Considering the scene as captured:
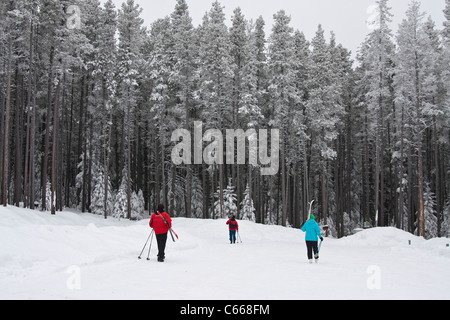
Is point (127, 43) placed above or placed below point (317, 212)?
above

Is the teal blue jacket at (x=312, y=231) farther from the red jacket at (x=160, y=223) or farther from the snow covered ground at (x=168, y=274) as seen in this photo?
the red jacket at (x=160, y=223)

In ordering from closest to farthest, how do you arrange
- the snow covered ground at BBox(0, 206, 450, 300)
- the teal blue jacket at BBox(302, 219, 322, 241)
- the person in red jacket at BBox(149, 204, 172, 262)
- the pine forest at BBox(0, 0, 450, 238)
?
the snow covered ground at BBox(0, 206, 450, 300)
the person in red jacket at BBox(149, 204, 172, 262)
the teal blue jacket at BBox(302, 219, 322, 241)
the pine forest at BBox(0, 0, 450, 238)

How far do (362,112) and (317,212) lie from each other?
518 inches

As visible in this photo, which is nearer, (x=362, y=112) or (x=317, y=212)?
(x=362, y=112)

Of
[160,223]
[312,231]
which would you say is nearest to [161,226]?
[160,223]

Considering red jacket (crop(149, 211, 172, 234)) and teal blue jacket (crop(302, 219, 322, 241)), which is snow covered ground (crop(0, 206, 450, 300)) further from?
red jacket (crop(149, 211, 172, 234))

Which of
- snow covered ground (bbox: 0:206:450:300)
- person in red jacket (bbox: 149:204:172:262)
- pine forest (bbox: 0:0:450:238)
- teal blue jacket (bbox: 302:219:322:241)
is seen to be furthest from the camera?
pine forest (bbox: 0:0:450:238)

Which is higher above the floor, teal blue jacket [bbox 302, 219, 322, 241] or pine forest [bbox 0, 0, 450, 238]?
pine forest [bbox 0, 0, 450, 238]

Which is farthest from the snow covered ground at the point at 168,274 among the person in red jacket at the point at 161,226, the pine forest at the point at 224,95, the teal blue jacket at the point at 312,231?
the pine forest at the point at 224,95

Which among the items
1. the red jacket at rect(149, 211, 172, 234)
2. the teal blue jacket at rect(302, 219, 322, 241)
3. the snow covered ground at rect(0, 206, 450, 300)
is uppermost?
the red jacket at rect(149, 211, 172, 234)

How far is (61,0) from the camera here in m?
26.7

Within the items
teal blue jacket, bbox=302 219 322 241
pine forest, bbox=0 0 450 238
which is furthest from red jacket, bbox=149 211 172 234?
pine forest, bbox=0 0 450 238
